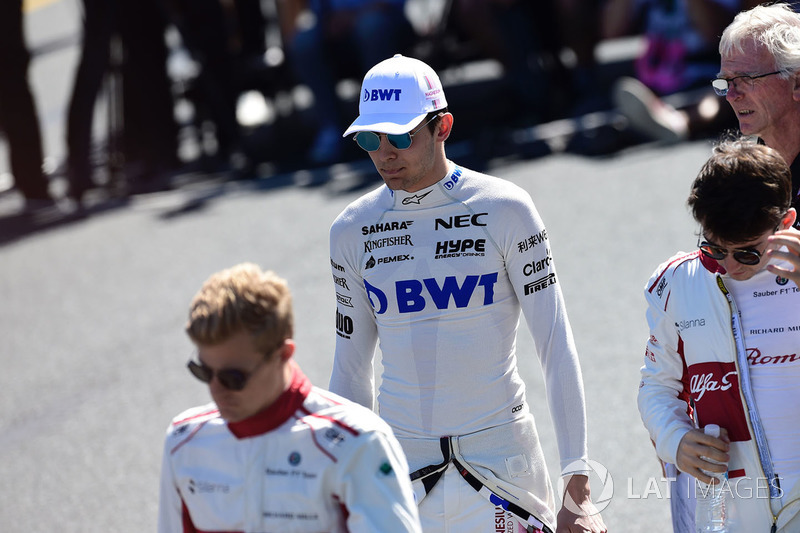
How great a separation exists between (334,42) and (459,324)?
8827mm

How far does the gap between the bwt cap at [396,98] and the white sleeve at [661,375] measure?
38.5 inches

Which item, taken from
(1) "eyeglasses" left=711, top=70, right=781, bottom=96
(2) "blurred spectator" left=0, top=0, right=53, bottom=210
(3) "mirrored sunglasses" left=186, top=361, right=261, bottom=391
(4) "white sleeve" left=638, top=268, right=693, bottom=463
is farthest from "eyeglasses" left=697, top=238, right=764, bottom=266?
(2) "blurred spectator" left=0, top=0, right=53, bottom=210

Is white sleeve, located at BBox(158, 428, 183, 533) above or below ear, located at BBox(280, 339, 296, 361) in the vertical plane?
below

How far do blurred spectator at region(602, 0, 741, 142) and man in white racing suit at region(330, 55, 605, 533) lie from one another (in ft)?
23.2

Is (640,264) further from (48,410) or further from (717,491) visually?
(717,491)

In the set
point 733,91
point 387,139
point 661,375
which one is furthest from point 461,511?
point 733,91

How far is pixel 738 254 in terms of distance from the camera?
3.03m

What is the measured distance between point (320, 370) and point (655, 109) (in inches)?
189

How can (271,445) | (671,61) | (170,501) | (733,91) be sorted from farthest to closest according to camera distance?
1. (671,61)
2. (733,91)
3. (170,501)
4. (271,445)

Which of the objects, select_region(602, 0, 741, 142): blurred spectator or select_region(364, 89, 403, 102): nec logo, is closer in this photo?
select_region(364, 89, 403, 102): nec logo

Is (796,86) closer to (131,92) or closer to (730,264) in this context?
(730,264)

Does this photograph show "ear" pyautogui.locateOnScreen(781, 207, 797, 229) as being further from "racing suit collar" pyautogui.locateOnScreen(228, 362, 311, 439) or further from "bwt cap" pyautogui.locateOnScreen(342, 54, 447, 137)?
"racing suit collar" pyautogui.locateOnScreen(228, 362, 311, 439)

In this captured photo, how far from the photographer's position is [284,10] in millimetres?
12305

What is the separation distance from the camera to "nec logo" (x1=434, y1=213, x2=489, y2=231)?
3641 millimetres
